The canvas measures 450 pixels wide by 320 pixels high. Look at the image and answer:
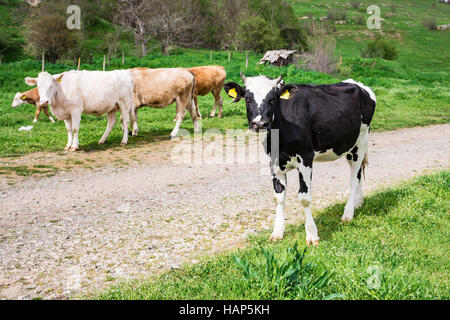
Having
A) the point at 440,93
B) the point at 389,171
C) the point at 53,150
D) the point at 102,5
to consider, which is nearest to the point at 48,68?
the point at 53,150

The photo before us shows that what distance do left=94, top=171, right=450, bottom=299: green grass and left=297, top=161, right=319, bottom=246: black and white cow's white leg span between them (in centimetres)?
11

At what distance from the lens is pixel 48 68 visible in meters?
23.5

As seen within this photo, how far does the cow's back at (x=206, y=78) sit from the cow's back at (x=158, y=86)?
273cm

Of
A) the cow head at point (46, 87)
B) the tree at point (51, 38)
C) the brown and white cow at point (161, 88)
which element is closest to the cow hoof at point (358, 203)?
the brown and white cow at point (161, 88)

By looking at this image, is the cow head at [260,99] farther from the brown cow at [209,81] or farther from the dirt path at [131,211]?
the brown cow at [209,81]

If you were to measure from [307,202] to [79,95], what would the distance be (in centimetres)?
791

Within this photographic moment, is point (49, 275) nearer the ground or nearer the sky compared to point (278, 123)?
nearer the ground

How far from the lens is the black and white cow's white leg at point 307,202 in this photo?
5136 millimetres

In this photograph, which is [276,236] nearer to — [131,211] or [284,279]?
[284,279]

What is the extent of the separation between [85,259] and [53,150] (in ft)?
21.6

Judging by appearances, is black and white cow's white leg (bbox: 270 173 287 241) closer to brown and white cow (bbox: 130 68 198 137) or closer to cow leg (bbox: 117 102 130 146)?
cow leg (bbox: 117 102 130 146)

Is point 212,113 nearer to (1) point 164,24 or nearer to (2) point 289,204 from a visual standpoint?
(2) point 289,204

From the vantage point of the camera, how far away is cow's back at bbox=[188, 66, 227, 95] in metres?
15.8
